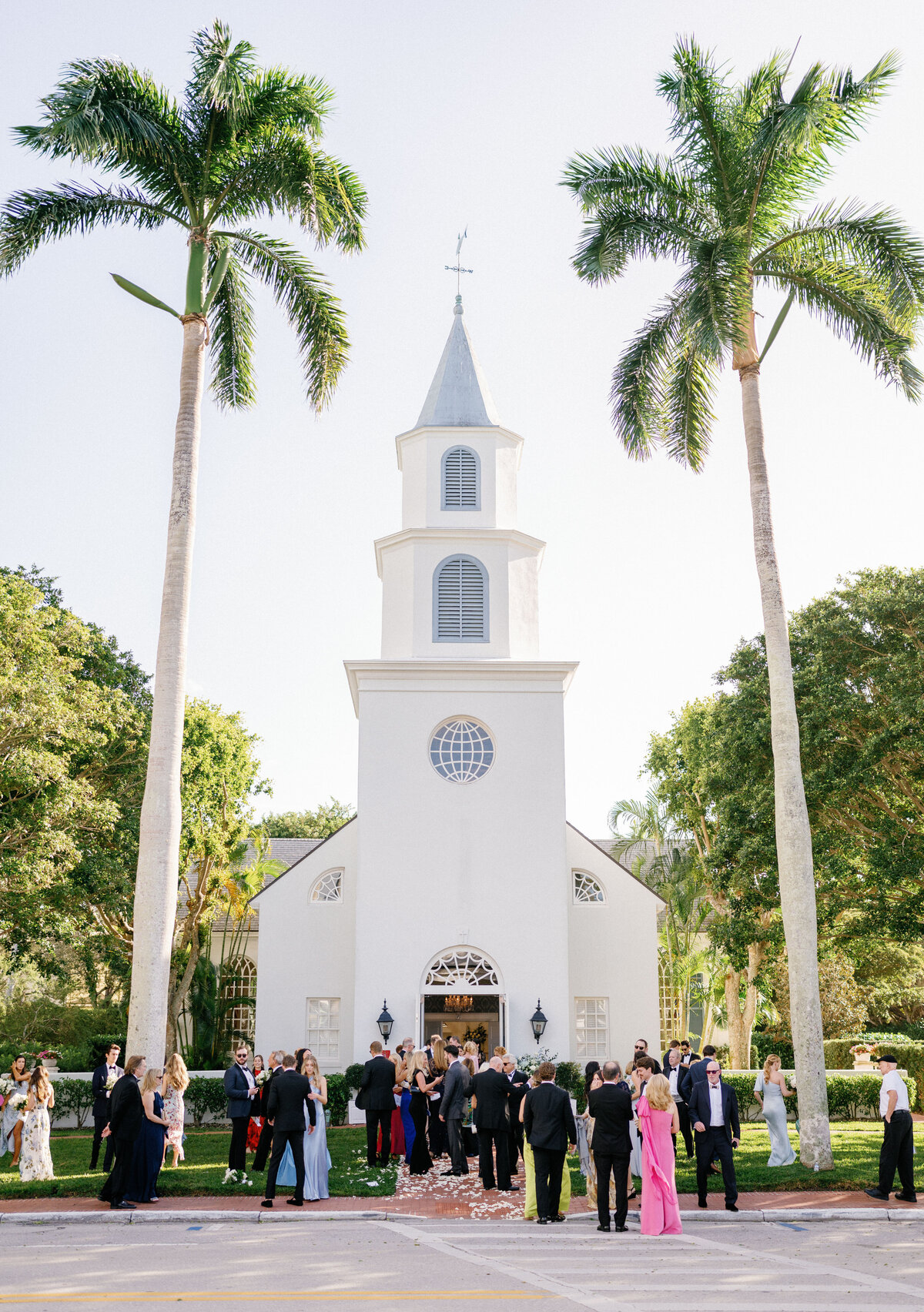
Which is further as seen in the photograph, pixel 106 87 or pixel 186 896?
pixel 186 896

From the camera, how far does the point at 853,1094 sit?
79.6 feet

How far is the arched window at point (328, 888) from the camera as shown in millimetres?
24844

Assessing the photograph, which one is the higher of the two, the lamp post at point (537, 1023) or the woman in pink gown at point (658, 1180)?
the lamp post at point (537, 1023)

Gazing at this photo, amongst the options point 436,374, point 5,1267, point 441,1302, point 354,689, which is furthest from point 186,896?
point 441,1302

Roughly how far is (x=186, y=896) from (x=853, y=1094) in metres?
19.4

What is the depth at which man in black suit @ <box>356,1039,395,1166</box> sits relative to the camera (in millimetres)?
15406

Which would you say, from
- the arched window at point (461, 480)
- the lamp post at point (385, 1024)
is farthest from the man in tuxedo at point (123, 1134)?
the arched window at point (461, 480)

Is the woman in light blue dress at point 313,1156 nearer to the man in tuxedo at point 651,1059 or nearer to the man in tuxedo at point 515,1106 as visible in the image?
the man in tuxedo at point 515,1106

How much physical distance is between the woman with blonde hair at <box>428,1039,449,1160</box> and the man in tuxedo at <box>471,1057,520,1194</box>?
7.75ft

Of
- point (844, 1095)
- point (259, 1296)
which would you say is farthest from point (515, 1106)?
point (844, 1095)

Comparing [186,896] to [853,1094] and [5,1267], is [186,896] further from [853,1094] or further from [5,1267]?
[5,1267]

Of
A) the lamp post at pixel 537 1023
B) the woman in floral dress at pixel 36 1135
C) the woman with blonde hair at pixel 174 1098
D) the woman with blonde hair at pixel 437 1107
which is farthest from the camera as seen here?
the lamp post at pixel 537 1023

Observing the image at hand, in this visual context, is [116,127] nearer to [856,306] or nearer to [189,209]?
[189,209]

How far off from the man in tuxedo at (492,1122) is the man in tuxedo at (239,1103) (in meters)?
3.01
